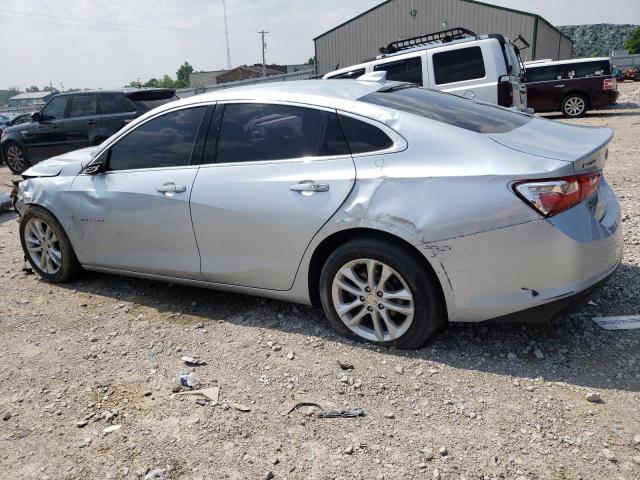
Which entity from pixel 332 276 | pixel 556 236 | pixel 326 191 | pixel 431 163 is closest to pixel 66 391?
pixel 332 276

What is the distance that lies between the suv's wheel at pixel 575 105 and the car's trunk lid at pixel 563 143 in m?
15.6

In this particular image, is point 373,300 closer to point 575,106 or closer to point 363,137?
point 363,137

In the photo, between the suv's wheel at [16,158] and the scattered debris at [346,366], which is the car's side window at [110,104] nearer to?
the suv's wheel at [16,158]

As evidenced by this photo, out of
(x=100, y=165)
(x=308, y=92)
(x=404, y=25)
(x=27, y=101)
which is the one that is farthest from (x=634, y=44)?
(x=27, y=101)

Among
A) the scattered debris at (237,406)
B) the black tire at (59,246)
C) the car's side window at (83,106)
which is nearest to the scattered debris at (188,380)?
the scattered debris at (237,406)

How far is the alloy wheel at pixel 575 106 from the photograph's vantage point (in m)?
17.1

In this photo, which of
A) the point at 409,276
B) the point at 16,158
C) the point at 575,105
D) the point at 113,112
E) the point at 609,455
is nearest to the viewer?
the point at 609,455

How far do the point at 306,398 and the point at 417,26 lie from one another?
30.6m

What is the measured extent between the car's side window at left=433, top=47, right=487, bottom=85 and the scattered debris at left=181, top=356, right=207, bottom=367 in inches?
309

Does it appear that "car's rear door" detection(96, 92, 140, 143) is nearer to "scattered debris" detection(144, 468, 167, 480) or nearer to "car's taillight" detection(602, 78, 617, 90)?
"scattered debris" detection(144, 468, 167, 480)

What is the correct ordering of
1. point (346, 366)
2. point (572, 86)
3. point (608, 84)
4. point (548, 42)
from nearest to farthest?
point (346, 366) < point (608, 84) < point (572, 86) < point (548, 42)

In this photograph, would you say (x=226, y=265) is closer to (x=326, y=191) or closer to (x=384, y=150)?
(x=326, y=191)

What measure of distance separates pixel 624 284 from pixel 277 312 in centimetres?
249

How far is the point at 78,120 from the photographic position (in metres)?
10.2
